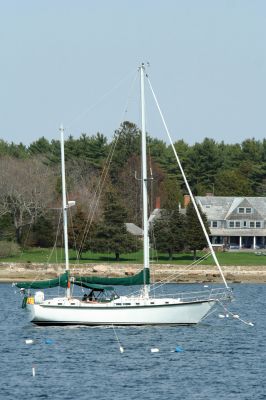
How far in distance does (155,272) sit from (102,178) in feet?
166

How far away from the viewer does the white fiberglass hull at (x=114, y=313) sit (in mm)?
59938

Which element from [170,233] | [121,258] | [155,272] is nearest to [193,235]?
[170,233]

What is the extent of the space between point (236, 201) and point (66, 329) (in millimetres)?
77028

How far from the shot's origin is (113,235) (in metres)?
110

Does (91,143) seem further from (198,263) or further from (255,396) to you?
(255,396)

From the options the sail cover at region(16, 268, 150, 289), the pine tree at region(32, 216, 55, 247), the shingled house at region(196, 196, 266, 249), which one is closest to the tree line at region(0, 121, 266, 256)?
the pine tree at region(32, 216, 55, 247)

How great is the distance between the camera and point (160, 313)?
60.1 m

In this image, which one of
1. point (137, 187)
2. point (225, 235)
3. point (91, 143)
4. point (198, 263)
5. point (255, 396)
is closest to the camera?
point (255, 396)

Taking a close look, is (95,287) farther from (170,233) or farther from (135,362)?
(170,233)

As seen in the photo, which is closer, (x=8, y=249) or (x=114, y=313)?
(x=114, y=313)

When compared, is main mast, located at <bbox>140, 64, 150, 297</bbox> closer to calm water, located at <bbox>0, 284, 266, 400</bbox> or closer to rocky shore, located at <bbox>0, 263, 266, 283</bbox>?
calm water, located at <bbox>0, 284, 266, 400</bbox>

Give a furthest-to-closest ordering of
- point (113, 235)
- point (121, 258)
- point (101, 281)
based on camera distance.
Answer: point (121, 258)
point (113, 235)
point (101, 281)

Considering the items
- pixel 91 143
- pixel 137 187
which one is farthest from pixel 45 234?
pixel 91 143

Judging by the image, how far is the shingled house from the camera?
13400 centimetres
